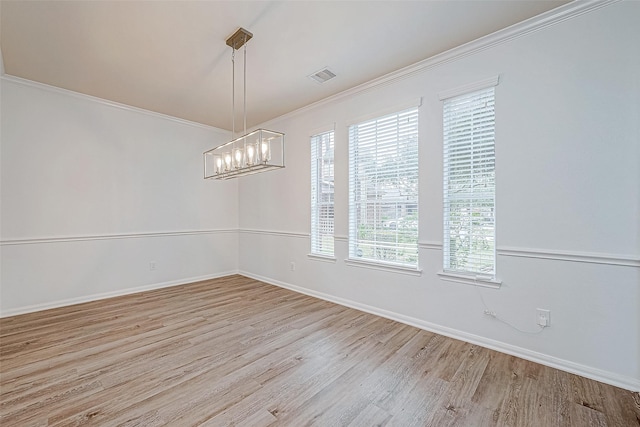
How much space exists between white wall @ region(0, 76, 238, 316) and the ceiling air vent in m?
2.78

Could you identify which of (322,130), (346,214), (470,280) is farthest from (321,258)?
(470,280)

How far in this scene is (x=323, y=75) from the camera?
10.8ft

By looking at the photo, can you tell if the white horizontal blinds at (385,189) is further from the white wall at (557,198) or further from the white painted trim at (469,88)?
the white painted trim at (469,88)

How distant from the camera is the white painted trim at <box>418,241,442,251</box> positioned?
289 cm

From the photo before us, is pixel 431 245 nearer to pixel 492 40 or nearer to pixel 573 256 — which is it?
pixel 573 256

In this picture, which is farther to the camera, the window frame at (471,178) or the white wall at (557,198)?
the window frame at (471,178)

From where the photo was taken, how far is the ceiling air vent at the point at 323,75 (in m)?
3.19

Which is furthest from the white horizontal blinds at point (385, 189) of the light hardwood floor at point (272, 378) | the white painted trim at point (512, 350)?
the light hardwood floor at point (272, 378)

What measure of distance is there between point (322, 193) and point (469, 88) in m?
2.22

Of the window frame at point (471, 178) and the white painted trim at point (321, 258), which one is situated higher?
the window frame at point (471, 178)

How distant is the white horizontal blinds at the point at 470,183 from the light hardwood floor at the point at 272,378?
0.88 meters

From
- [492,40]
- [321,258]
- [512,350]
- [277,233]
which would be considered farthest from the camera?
[277,233]

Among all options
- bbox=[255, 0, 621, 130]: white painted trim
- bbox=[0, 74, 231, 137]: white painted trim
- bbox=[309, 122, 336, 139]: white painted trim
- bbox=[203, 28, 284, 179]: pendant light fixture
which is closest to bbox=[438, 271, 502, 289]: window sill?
bbox=[203, 28, 284, 179]: pendant light fixture

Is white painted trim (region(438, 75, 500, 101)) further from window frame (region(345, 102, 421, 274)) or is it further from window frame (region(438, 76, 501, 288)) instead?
window frame (region(345, 102, 421, 274))
